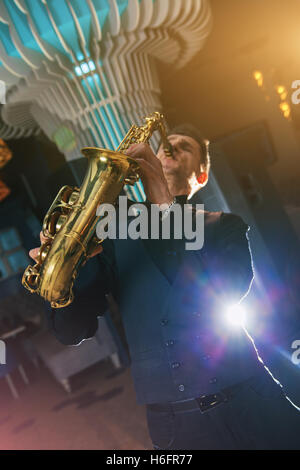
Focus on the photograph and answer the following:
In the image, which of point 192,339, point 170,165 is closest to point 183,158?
point 170,165

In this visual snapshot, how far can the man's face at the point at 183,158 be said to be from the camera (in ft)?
5.88

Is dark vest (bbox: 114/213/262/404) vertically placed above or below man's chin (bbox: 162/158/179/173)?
below

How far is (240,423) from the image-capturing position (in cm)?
142

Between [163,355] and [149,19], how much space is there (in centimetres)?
175

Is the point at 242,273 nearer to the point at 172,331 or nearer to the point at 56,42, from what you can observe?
the point at 172,331

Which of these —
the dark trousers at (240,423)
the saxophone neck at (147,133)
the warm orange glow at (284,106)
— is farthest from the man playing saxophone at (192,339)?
the warm orange glow at (284,106)

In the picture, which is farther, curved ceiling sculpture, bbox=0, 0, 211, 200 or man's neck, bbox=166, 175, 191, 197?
curved ceiling sculpture, bbox=0, 0, 211, 200

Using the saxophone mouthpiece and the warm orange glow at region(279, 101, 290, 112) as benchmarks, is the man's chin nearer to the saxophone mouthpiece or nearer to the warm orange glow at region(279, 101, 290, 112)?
the saxophone mouthpiece

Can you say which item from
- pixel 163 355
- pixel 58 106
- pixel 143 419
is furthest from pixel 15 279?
pixel 163 355

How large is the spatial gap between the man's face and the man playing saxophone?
0.35 meters

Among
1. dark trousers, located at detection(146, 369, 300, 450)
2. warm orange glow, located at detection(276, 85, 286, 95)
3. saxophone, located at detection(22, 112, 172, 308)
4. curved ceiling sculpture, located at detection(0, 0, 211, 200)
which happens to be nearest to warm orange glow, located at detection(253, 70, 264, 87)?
warm orange glow, located at detection(276, 85, 286, 95)

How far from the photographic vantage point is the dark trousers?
142cm

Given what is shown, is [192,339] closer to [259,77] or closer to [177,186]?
[177,186]

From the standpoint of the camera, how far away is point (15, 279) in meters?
7.93
